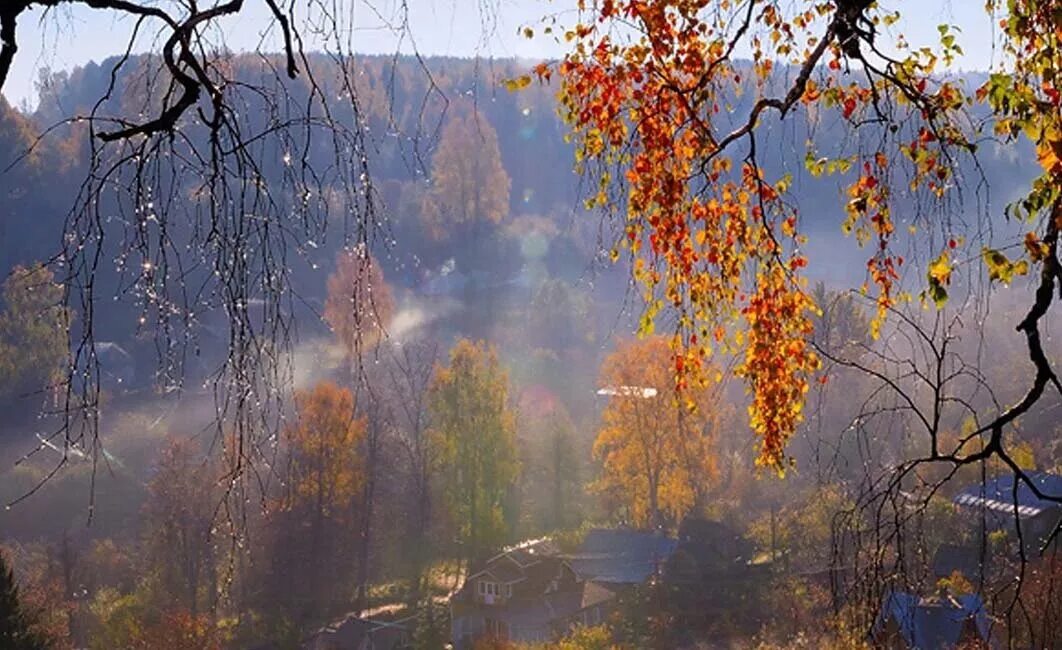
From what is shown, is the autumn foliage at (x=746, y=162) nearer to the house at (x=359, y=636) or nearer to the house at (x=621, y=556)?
the house at (x=359, y=636)

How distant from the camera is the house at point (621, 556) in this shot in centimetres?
2523

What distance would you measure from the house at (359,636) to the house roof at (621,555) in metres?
5.46

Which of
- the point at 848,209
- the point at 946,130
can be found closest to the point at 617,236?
the point at 848,209

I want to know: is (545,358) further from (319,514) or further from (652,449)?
(319,514)

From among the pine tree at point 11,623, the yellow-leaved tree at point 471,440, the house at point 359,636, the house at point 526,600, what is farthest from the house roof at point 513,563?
the pine tree at point 11,623

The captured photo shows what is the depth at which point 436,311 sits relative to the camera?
5519 cm

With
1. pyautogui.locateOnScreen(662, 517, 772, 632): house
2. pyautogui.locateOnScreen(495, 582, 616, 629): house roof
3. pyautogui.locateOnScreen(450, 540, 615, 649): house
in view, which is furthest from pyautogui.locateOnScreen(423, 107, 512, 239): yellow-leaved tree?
pyautogui.locateOnScreen(662, 517, 772, 632): house

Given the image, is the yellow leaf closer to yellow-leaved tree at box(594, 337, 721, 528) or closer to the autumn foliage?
the autumn foliage

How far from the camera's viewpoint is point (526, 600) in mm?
25375

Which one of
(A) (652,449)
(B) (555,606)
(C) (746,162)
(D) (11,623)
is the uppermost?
(C) (746,162)

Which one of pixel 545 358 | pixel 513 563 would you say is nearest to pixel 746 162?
pixel 513 563

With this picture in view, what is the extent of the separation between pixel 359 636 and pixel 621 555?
7788 millimetres

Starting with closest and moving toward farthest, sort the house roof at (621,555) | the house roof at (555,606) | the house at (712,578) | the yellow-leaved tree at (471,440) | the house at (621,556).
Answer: the house at (712,578) < the house roof at (555,606) < the house at (621,556) < the house roof at (621,555) < the yellow-leaved tree at (471,440)

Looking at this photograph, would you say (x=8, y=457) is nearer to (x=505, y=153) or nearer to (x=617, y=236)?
(x=617, y=236)
